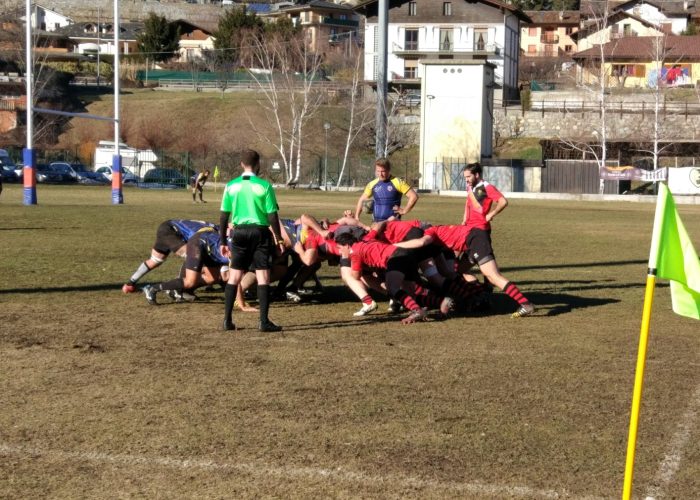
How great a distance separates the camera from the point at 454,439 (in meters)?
7.01

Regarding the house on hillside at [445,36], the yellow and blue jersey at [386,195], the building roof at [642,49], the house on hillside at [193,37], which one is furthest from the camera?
the house on hillside at [193,37]

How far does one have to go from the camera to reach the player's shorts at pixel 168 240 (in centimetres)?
1325

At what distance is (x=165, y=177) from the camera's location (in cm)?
6538

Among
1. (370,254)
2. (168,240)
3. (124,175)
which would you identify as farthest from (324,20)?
(370,254)

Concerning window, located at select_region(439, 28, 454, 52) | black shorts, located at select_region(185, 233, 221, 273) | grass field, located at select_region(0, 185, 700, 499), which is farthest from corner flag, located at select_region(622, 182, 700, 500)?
window, located at select_region(439, 28, 454, 52)

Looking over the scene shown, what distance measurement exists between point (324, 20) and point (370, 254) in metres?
120

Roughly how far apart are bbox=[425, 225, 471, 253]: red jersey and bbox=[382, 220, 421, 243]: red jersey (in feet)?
0.94

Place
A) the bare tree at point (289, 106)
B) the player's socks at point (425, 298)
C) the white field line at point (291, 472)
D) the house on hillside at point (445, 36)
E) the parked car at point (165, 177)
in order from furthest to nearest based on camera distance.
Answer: the house on hillside at point (445, 36) < the bare tree at point (289, 106) < the parked car at point (165, 177) < the player's socks at point (425, 298) < the white field line at point (291, 472)

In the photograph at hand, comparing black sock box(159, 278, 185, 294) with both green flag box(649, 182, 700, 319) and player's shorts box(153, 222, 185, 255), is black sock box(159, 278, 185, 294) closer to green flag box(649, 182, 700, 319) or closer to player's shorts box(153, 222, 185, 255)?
player's shorts box(153, 222, 185, 255)

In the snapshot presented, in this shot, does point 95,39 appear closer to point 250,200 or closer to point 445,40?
point 445,40

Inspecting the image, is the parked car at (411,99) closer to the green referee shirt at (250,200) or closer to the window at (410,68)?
the window at (410,68)

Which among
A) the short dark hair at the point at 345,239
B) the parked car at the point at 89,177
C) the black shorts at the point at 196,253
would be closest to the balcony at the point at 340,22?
the parked car at the point at 89,177

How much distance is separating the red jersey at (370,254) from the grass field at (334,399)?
24.7 inches

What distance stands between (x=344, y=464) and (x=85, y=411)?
219cm
